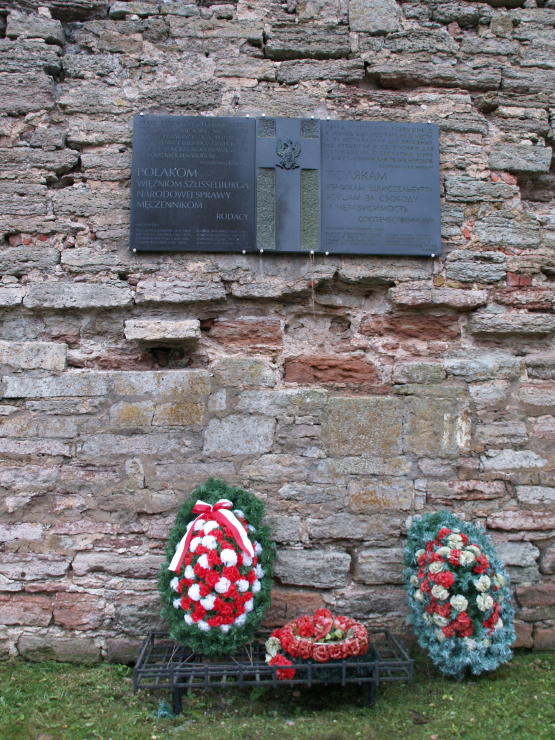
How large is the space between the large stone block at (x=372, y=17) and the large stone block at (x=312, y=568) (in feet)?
10.5

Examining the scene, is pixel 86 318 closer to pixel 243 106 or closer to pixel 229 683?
pixel 243 106

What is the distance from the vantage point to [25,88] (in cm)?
320

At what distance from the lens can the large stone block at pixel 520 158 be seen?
3.26 metres

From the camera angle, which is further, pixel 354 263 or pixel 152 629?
pixel 354 263

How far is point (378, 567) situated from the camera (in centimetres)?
292

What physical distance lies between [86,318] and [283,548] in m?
1.74

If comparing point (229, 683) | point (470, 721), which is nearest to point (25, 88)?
point (229, 683)

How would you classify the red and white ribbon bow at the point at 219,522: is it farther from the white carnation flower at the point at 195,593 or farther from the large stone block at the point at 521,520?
the large stone block at the point at 521,520

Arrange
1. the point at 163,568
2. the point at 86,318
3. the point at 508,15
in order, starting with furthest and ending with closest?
the point at 508,15 < the point at 86,318 < the point at 163,568

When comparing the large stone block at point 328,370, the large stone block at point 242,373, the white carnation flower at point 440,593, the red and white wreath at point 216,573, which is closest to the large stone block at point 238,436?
the large stone block at point 242,373

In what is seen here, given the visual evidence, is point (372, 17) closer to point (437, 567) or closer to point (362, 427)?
point (362, 427)

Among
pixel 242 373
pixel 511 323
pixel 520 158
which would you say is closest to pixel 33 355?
pixel 242 373

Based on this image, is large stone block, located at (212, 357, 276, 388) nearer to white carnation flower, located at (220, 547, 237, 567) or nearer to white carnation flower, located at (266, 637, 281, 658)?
white carnation flower, located at (220, 547, 237, 567)

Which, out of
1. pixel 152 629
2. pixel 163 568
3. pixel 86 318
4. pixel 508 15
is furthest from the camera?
pixel 508 15
